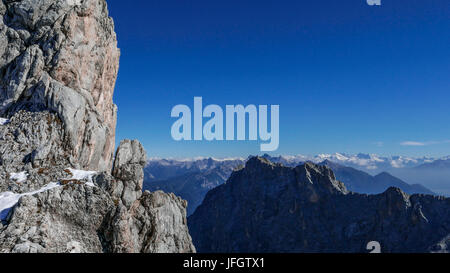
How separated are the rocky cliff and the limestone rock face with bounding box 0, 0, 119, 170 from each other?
14 cm

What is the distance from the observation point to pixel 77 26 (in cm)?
4538

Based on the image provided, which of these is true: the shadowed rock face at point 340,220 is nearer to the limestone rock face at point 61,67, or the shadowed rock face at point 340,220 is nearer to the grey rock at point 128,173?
the grey rock at point 128,173

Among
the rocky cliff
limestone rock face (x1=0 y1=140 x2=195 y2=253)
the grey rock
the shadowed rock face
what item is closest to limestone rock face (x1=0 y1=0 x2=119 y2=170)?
the rocky cliff

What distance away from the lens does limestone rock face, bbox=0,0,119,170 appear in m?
36.9

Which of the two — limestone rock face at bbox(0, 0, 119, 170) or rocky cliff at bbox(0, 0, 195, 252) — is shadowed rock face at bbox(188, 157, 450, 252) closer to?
rocky cliff at bbox(0, 0, 195, 252)

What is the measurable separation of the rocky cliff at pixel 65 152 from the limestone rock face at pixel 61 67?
144 mm

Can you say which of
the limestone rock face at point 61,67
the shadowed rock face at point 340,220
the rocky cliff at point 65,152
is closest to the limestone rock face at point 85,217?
the rocky cliff at point 65,152

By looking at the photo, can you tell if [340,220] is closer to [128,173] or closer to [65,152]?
[128,173]

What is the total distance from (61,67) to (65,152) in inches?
584

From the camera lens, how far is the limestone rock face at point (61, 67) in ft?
121
